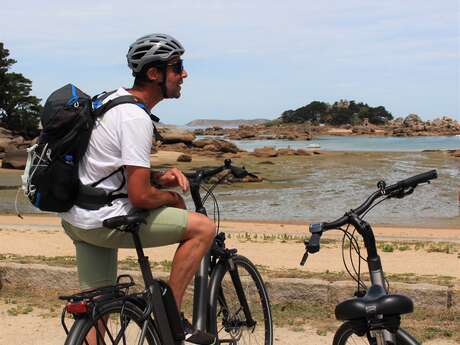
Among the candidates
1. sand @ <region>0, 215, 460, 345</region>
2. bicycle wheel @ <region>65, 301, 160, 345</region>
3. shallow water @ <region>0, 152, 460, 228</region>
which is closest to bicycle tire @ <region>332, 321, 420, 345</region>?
bicycle wheel @ <region>65, 301, 160, 345</region>

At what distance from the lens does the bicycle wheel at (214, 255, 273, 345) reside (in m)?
4.23

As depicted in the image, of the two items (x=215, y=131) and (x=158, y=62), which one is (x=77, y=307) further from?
(x=215, y=131)

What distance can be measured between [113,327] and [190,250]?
544 millimetres

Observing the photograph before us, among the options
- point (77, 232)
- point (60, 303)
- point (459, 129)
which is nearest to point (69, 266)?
point (60, 303)

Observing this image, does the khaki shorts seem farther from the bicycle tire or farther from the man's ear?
the bicycle tire

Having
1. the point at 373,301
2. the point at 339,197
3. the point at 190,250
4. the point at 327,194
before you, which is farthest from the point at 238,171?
the point at 327,194

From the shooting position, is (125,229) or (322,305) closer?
(125,229)

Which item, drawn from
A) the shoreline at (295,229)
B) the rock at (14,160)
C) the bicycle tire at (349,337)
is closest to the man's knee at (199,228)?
the bicycle tire at (349,337)

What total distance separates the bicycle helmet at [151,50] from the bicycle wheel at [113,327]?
3.90ft

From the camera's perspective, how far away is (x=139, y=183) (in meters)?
3.16

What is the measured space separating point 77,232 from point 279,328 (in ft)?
8.88

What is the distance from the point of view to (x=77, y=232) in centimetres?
335

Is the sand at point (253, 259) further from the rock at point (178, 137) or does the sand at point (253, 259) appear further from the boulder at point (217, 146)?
the rock at point (178, 137)

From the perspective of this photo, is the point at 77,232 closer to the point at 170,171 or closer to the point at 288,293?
the point at 170,171
